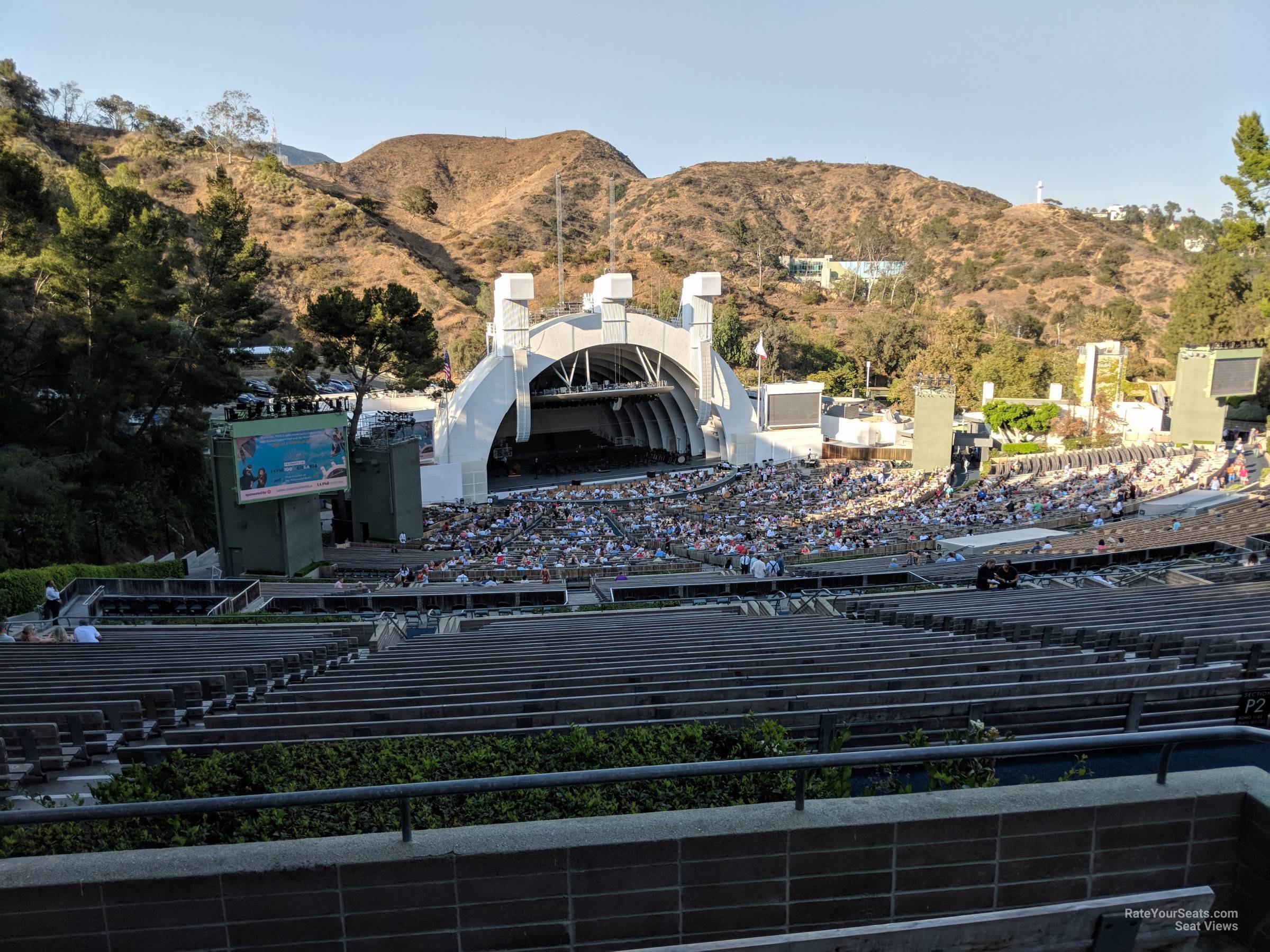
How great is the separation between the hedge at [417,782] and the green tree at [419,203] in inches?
3791

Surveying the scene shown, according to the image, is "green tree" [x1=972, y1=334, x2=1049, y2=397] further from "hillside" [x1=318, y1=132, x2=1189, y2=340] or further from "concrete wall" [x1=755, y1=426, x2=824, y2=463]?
"hillside" [x1=318, y1=132, x2=1189, y2=340]

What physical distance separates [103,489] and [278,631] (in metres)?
16.3

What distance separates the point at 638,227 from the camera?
352 ft

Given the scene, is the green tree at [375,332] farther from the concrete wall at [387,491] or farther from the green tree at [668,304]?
the green tree at [668,304]

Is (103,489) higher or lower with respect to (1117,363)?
lower

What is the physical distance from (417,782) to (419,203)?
98.6 meters

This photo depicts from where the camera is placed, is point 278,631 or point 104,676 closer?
point 104,676

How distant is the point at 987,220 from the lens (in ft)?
371

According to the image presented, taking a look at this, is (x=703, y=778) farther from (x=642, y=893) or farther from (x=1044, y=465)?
(x=1044, y=465)

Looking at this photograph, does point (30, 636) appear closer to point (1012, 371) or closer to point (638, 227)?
Answer: point (1012, 371)

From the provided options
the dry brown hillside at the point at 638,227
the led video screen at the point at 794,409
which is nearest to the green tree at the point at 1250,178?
the led video screen at the point at 794,409

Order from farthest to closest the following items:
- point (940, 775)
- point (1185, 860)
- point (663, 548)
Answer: point (663, 548) < point (940, 775) < point (1185, 860)

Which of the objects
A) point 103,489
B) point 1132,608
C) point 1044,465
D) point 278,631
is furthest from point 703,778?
point 1044,465

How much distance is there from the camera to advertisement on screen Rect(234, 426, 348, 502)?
65.4 feet
